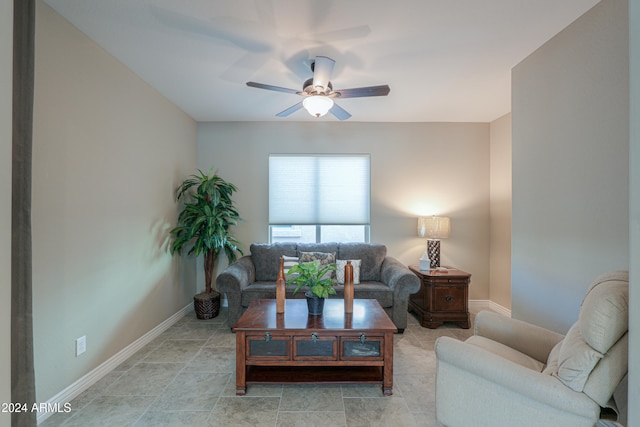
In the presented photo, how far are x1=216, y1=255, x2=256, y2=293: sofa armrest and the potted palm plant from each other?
1.39 feet

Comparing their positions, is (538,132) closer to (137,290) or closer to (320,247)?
(320,247)

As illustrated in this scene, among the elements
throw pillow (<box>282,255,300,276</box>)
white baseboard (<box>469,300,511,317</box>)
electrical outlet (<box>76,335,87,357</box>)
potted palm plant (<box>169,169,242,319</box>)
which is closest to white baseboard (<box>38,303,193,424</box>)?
electrical outlet (<box>76,335,87,357</box>)

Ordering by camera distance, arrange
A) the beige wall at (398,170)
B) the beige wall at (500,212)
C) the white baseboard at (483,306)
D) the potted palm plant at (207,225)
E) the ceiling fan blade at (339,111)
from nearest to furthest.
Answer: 1. the ceiling fan blade at (339,111)
2. the potted palm plant at (207,225)
3. the beige wall at (500,212)
4. the white baseboard at (483,306)
5. the beige wall at (398,170)

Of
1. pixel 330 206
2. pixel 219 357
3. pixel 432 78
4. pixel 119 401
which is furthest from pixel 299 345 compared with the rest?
pixel 432 78

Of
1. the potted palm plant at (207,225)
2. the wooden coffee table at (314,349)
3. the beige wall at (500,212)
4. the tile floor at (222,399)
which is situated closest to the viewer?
the tile floor at (222,399)

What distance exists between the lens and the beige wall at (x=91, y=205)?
1.88 meters

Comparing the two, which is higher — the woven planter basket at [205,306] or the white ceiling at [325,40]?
the white ceiling at [325,40]

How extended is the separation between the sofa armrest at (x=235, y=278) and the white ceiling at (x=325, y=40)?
206 cm

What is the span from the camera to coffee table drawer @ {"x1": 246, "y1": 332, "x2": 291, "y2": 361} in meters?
2.09

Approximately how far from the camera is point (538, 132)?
7.90 feet

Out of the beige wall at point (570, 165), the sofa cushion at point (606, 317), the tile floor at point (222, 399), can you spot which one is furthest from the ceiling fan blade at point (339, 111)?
the tile floor at point (222, 399)

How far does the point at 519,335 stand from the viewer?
1.89m

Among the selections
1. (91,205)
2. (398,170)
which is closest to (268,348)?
(91,205)

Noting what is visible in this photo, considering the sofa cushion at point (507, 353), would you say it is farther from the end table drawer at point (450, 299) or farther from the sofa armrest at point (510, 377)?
the end table drawer at point (450, 299)
